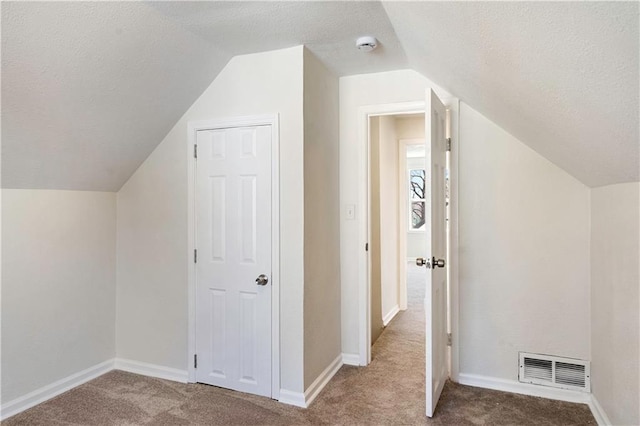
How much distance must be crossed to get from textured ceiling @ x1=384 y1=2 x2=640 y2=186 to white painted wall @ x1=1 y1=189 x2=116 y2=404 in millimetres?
2535

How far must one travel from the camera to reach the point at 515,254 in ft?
9.32

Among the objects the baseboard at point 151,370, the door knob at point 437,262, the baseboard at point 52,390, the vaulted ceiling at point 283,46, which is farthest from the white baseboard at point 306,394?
the vaulted ceiling at point 283,46

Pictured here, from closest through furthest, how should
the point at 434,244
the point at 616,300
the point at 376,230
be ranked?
the point at 616,300
the point at 434,244
the point at 376,230

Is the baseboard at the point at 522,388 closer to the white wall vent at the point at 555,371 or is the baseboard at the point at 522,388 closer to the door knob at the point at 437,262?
the white wall vent at the point at 555,371

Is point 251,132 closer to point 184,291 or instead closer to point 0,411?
point 184,291

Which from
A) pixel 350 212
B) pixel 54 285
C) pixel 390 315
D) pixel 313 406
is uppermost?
pixel 350 212

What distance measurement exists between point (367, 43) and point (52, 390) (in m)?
3.09

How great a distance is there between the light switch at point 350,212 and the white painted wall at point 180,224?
2.49ft

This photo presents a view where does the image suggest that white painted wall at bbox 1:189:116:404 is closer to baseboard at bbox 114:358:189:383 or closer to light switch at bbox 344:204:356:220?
baseboard at bbox 114:358:189:383

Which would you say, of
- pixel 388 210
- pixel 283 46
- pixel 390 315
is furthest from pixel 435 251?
pixel 390 315

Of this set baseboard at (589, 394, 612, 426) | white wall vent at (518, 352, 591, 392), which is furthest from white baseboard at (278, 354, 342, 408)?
baseboard at (589, 394, 612, 426)

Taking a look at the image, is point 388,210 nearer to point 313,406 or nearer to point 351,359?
point 351,359

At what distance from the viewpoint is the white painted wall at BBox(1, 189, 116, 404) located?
8.51 feet

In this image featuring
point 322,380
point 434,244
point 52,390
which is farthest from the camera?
point 322,380
